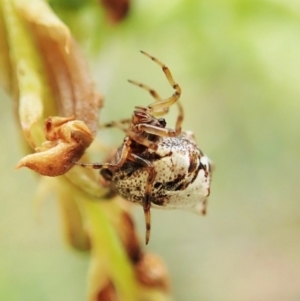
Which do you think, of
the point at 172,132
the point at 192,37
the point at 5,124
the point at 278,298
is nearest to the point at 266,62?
the point at 192,37

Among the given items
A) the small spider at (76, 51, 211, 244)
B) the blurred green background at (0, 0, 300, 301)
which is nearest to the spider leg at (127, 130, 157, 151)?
the small spider at (76, 51, 211, 244)

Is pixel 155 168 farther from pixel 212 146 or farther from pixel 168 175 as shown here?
pixel 212 146

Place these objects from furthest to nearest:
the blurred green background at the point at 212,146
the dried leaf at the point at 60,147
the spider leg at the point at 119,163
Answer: the blurred green background at the point at 212,146, the spider leg at the point at 119,163, the dried leaf at the point at 60,147

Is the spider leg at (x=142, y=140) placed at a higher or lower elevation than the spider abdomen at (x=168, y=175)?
higher

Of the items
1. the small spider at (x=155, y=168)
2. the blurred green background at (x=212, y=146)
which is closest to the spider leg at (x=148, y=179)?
the small spider at (x=155, y=168)

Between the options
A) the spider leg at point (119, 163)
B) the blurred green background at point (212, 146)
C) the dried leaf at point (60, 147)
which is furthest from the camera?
the blurred green background at point (212, 146)

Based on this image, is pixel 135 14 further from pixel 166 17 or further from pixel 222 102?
pixel 222 102

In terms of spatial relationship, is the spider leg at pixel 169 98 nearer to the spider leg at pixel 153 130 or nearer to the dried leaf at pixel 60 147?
the spider leg at pixel 153 130
